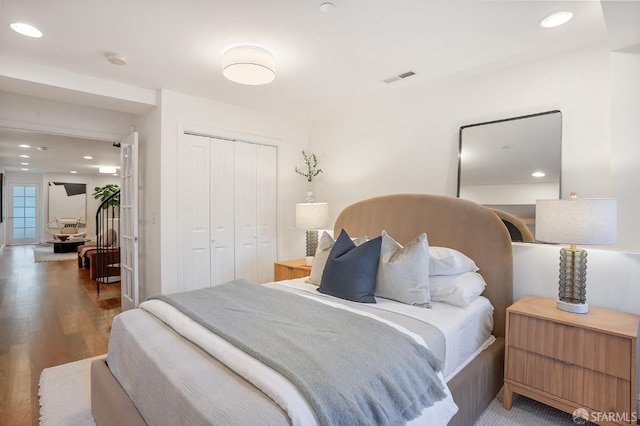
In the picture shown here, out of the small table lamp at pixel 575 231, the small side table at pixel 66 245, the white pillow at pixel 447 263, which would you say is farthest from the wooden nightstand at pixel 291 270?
the small side table at pixel 66 245

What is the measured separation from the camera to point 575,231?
187 centimetres

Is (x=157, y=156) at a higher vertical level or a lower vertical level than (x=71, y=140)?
lower

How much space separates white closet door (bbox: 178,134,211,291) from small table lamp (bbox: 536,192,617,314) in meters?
3.14

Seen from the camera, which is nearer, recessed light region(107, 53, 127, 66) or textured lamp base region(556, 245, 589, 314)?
textured lamp base region(556, 245, 589, 314)

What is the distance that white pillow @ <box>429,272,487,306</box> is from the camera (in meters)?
2.12

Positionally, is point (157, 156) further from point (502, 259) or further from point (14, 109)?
point (502, 259)

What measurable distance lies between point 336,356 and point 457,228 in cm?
175

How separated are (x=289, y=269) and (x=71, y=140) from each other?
5096 millimetres

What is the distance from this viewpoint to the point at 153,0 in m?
1.87

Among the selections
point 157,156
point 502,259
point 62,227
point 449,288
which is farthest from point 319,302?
point 62,227

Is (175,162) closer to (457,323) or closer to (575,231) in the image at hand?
(457,323)

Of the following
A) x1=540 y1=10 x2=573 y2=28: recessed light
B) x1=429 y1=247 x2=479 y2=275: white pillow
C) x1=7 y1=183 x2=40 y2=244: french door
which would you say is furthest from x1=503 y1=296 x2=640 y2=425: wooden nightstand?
x1=7 y1=183 x2=40 y2=244: french door

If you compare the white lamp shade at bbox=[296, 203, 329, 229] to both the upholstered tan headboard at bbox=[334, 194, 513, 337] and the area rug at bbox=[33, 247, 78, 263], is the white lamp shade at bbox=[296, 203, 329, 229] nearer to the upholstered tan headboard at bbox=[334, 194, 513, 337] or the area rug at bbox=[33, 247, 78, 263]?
the upholstered tan headboard at bbox=[334, 194, 513, 337]

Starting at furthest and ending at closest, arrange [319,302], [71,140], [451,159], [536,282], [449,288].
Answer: [71,140]
[451,159]
[536,282]
[449,288]
[319,302]
